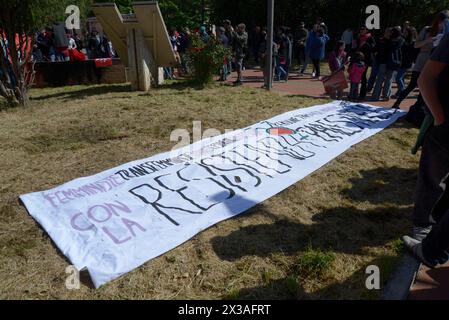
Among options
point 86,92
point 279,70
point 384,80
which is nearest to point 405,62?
point 384,80

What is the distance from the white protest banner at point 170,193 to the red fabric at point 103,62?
775 cm

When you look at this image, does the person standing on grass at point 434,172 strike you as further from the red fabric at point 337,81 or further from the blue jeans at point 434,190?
A: the red fabric at point 337,81

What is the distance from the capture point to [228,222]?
358cm

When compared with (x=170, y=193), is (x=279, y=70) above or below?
above

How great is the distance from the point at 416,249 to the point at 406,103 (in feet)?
23.0

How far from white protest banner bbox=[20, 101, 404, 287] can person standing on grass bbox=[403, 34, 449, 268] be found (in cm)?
158

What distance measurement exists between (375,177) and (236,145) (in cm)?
198

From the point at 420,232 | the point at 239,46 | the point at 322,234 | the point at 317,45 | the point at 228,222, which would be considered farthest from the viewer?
the point at 317,45

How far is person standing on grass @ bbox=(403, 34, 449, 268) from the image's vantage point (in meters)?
2.45

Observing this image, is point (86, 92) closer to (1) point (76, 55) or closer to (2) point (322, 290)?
(1) point (76, 55)

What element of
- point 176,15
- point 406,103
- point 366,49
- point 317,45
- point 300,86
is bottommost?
point 406,103

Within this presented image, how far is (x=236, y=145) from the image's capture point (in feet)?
17.7

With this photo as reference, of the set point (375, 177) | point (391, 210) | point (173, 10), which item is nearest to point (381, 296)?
point (391, 210)

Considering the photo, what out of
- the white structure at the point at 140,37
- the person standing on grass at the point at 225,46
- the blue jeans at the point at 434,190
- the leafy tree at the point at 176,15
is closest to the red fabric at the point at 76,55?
the white structure at the point at 140,37
